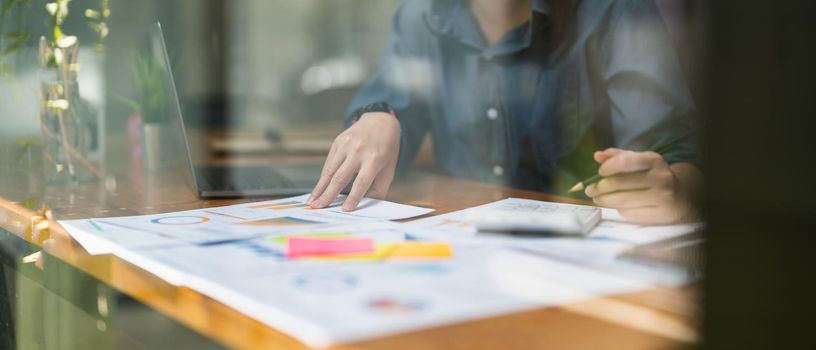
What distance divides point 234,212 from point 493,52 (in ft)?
2.28

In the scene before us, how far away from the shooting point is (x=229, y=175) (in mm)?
1093

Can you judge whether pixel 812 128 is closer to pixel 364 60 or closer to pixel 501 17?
pixel 501 17

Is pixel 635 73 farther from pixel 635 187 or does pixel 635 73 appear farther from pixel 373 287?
pixel 373 287

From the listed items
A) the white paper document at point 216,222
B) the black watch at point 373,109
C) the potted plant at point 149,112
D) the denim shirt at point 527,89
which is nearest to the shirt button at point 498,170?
the denim shirt at point 527,89

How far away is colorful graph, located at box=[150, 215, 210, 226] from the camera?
675 millimetres

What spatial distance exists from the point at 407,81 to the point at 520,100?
0.72ft

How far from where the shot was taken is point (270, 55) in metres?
3.30

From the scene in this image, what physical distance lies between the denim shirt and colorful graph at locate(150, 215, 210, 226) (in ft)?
1.19

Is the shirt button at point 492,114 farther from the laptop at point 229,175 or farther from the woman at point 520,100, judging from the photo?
the laptop at point 229,175

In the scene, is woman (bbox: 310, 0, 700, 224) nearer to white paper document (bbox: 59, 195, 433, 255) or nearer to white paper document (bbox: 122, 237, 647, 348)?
white paper document (bbox: 59, 195, 433, 255)

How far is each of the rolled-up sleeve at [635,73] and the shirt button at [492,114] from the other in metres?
0.26

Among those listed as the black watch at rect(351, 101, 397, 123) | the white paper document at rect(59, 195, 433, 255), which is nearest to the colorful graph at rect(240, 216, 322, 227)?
the white paper document at rect(59, 195, 433, 255)

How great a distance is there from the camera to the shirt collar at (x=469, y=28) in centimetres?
121

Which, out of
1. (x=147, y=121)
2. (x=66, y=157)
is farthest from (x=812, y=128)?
(x=147, y=121)
